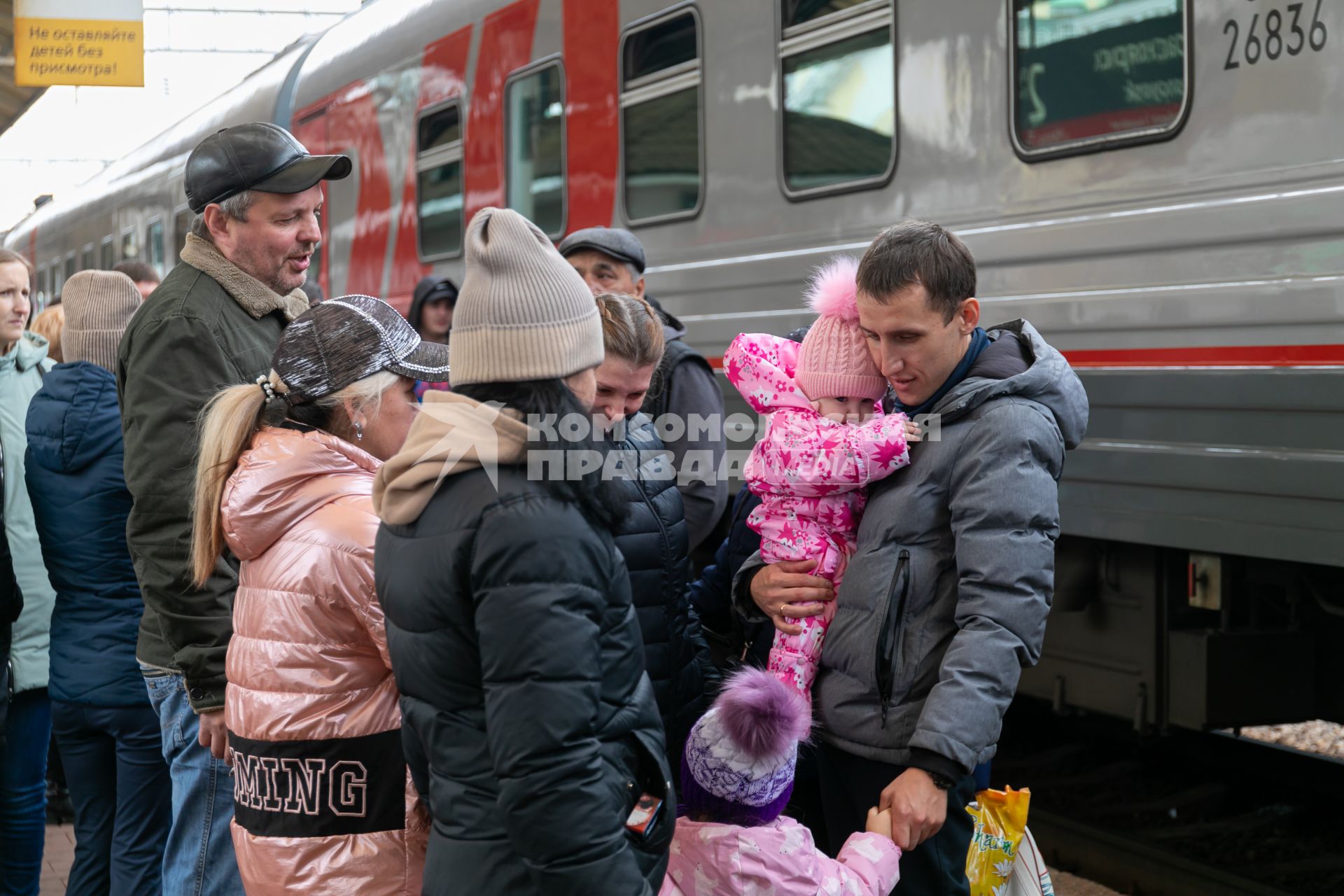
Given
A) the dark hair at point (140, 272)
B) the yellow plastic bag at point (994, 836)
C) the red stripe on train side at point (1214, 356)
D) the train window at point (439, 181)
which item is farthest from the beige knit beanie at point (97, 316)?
the train window at point (439, 181)

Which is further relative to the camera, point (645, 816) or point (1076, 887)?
point (1076, 887)

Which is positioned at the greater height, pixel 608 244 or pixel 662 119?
pixel 662 119

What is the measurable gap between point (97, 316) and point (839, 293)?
2.28m

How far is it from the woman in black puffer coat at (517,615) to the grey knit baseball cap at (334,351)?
18.0 inches

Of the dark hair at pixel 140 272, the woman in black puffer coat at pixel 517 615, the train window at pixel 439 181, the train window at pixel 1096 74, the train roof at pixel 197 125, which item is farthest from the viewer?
the train roof at pixel 197 125

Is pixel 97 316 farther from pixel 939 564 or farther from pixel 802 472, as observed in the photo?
pixel 939 564

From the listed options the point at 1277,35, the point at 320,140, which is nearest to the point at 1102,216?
the point at 1277,35

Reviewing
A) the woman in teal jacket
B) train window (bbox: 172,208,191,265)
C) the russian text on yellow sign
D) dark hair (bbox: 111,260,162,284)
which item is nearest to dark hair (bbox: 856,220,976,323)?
the woman in teal jacket

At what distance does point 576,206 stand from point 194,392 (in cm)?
352

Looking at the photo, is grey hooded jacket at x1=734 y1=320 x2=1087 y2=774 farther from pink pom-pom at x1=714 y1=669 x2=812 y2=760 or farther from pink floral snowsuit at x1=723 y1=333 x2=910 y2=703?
pink pom-pom at x1=714 y1=669 x2=812 y2=760

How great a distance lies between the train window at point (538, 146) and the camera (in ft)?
20.6

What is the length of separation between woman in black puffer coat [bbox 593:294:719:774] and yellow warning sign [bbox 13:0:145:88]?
794 centimetres

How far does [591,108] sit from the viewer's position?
19.7 ft

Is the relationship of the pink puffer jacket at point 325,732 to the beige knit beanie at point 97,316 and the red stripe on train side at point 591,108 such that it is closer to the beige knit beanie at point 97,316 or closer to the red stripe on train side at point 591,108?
the beige knit beanie at point 97,316
